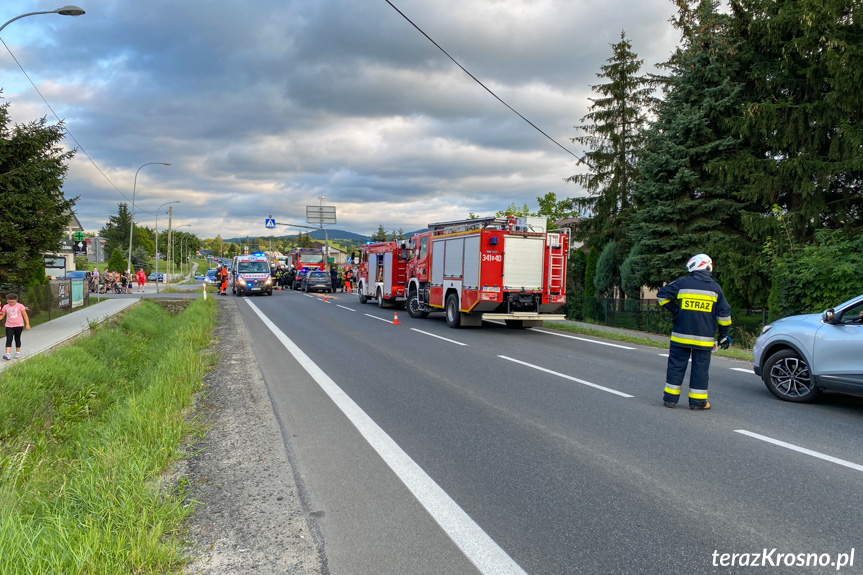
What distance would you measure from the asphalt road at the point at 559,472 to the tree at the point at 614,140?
1984cm

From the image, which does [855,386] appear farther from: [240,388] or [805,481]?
[240,388]

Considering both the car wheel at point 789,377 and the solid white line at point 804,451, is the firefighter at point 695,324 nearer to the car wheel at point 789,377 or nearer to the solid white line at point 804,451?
the solid white line at point 804,451

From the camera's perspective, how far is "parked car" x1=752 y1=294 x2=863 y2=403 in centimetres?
662

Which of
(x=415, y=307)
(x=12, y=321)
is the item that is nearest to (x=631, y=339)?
(x=415, y=307)

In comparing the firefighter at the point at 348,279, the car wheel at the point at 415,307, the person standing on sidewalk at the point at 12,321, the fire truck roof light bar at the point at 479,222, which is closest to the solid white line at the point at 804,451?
the fire truck roof light bar at the point at 479,222

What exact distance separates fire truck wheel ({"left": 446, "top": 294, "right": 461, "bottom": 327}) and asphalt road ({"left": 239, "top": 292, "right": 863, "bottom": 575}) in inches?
295

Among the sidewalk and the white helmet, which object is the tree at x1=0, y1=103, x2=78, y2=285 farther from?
the white helmet

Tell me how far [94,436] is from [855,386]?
846 cm

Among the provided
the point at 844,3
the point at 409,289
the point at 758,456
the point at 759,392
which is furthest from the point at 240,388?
the point at 844,3

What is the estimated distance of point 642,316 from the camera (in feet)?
68.5

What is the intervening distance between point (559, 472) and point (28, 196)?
49.2 ft

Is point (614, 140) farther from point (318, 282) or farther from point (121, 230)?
point (121, 230)

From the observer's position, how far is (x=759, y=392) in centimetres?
804

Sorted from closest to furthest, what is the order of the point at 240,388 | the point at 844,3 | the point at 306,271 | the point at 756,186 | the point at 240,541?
the point at 240,541, the point at 240,388, the point at 844,3, the point at 756,186, the point at 306,271
